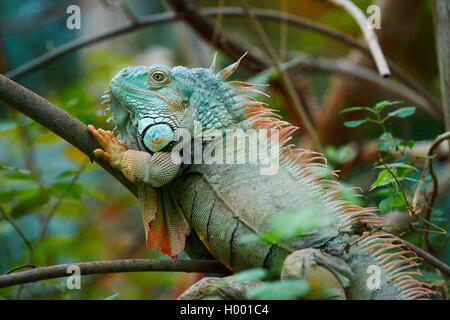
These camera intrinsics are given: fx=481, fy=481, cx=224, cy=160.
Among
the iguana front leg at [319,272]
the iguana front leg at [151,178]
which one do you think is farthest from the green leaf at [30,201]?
the iguana front leg at [319,272]

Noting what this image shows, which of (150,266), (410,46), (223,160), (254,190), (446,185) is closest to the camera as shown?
(150,266)

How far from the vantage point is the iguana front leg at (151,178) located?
126 inches

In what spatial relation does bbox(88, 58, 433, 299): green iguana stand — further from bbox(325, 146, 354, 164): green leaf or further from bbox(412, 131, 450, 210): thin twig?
bbox(325, 146, 354, 164): green leaf

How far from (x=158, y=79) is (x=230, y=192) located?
1045 millimetres

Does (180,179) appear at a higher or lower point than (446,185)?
higher

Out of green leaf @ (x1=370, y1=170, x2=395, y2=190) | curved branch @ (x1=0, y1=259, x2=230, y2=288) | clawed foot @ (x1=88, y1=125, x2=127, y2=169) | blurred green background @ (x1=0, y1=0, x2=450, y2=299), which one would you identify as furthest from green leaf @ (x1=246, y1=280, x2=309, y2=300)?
blurred green background @ (x1=0, y1=0, x2=450, y2=299)

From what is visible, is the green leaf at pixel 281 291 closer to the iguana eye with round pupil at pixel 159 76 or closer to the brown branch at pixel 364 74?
the iguana eye with round pupil at pixel 159 76

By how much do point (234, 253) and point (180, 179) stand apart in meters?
0.72

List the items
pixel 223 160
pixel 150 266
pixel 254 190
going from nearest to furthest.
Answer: pixel 150 266 < pixel 254 190 < pixel 223 160

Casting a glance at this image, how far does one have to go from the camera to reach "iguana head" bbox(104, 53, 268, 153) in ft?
11.4

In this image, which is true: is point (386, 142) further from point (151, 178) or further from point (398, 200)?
point (151, 178)
